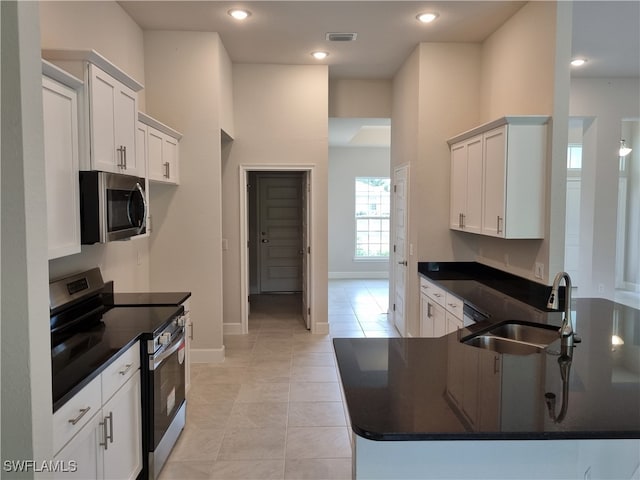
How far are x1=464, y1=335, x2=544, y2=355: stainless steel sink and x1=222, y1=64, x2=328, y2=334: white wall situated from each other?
313 cm

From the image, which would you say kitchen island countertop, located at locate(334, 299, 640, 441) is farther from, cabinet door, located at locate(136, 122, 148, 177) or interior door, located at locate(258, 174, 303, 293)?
interior door, located at locate(258, 174, 303, 293)

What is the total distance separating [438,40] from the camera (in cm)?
466

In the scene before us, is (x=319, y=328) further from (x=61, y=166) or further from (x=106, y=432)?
(x=61, y=166)

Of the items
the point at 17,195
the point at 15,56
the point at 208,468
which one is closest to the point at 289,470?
the point at 208,468

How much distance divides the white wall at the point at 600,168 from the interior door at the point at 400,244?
2.56m

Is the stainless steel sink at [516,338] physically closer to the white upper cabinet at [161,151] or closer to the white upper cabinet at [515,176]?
the white upper cabinet at [515,176]

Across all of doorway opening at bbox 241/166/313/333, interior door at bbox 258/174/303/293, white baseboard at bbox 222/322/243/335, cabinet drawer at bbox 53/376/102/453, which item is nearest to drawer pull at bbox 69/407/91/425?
cabinet drawer at bbox 53/376/102/453

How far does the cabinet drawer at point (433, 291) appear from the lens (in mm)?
4044

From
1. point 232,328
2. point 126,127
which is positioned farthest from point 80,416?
point 232,328

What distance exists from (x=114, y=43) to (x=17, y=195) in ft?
10.2

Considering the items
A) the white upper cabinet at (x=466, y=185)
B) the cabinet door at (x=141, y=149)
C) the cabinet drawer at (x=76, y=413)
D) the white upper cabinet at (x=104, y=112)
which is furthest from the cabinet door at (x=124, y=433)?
the white upper cabinet at (x=466, y=185)

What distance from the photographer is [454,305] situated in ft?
12.0

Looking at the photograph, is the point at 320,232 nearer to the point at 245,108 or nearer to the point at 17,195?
the point at 245,108

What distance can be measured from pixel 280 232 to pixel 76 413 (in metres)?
6.35
